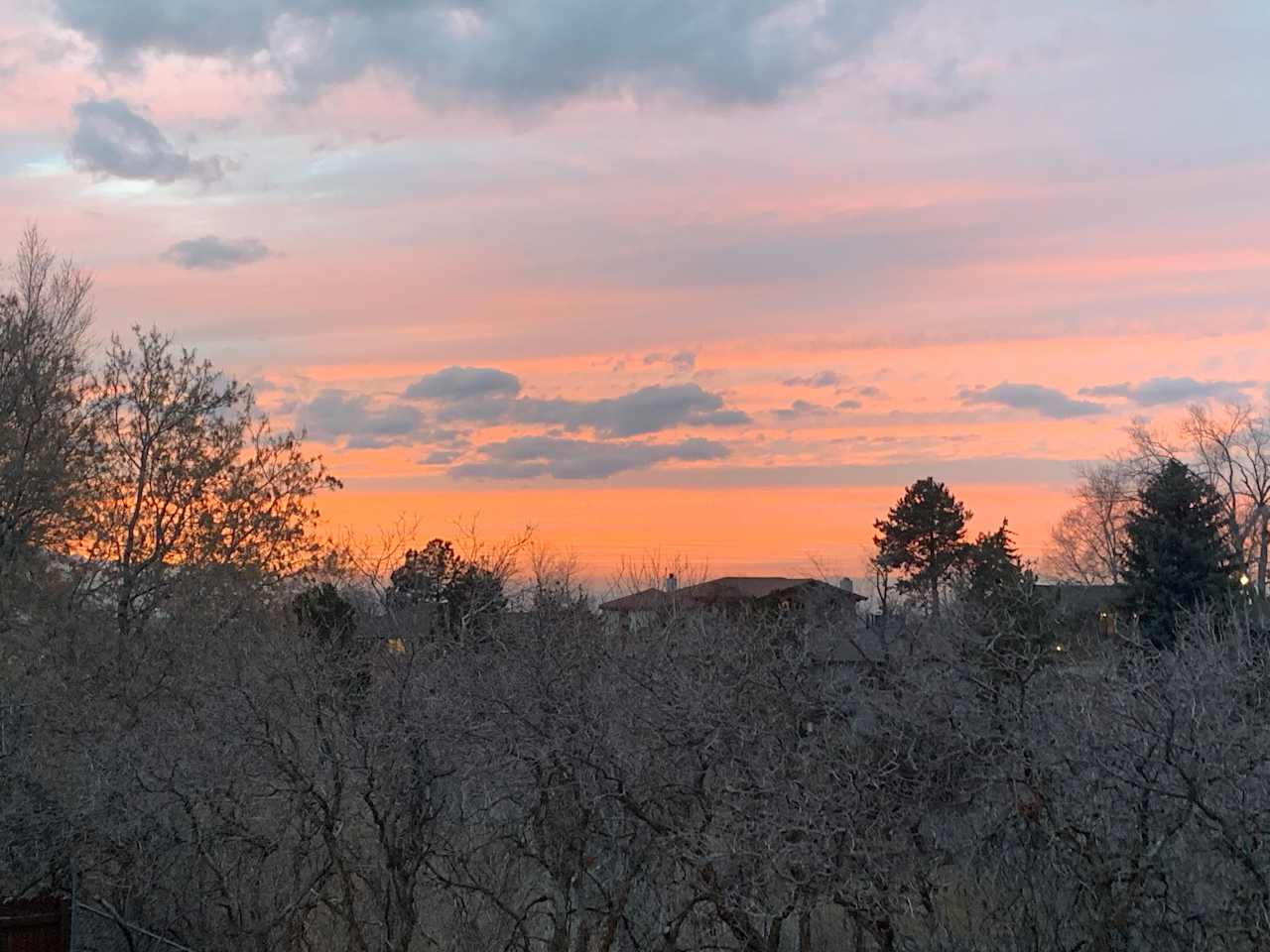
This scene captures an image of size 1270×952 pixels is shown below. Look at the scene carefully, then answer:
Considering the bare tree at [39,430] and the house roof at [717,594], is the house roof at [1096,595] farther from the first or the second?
the bare tree at [39,430]

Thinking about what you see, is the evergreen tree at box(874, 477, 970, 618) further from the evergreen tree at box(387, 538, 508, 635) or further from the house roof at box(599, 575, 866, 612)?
the evergreen tree at box(387, 538, 508, 635)

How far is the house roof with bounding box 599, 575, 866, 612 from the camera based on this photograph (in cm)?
1819

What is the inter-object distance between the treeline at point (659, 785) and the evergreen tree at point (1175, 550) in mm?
24947

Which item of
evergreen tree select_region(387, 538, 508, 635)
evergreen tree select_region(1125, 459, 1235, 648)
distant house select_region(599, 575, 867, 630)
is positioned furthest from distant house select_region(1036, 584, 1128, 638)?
evergreen tree select_region(387, 538, 508, 635)

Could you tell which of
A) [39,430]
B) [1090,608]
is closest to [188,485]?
[39,430]

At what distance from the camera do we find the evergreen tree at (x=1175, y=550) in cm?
3525

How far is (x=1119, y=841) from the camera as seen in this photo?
769 cm

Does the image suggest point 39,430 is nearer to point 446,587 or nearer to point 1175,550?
point 446,587

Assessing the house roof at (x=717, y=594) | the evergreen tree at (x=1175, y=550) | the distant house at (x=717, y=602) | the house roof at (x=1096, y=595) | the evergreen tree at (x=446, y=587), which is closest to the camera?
the distant house at (x=717, y=602)

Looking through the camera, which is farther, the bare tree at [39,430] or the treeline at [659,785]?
the bare tree at [39,430]

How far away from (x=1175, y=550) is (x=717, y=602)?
2077cm

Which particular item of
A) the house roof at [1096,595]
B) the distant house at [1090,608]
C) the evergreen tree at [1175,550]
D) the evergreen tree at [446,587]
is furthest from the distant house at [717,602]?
the evergreen tree at [1175,550]

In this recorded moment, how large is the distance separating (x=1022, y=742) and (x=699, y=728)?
225 centimetres

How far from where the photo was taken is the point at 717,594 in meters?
26.5
